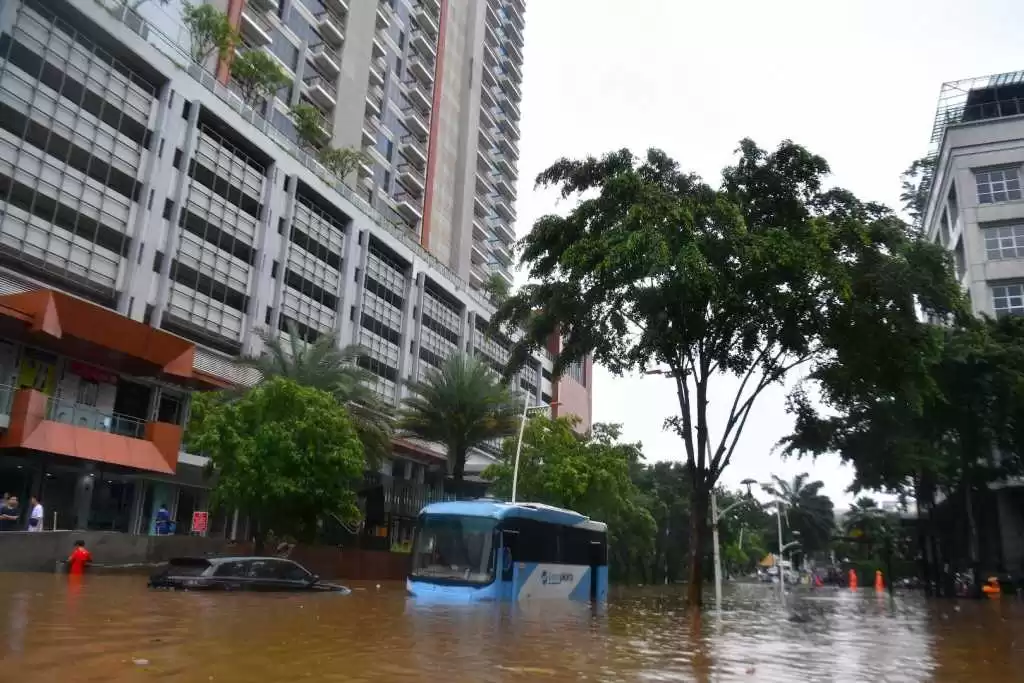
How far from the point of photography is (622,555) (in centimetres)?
6212

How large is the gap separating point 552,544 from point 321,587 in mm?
6649

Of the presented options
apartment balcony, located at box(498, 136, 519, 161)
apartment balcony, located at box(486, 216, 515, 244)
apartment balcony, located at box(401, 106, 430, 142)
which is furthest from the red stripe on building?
apartment balcony, located at box(498, 136, 519, 161)

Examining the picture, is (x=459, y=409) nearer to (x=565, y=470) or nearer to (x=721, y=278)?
(x=565, y=470)

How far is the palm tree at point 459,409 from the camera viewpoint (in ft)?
127

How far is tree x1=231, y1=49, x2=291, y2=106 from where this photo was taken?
43.2 meters

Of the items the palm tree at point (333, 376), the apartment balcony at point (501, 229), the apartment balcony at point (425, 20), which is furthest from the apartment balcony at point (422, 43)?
the palm tree at point (333, 376)

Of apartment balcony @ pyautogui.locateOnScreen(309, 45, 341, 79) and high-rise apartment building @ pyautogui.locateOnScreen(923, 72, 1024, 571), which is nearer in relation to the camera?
high-rise apartment building @ pyautogui.locateOnScreen(923, 72, 1024, 571)

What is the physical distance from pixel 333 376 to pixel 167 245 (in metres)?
10.6

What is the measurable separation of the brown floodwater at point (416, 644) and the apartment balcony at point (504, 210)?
71.5 metres

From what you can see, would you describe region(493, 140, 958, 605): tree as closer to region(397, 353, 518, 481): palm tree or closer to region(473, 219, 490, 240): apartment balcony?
region(397, 353, 518, 481): palm tree

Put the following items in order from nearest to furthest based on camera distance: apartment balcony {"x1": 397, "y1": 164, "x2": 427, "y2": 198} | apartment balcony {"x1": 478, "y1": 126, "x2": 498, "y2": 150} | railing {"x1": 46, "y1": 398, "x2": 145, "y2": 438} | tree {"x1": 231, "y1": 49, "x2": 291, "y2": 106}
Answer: railing {"x1": 46, "y1": 398, "x2": 145, "y2": 438} < tree {"x1": 231, "y1": 49, "x2": 291, "y2": 106} < apartment balcony {"x1": 397, "y1": 164, "x2": 427, "y2": 198} < apartment balcony {"x1": 478, "y1": 126, "x2": 498, "y2": 150}

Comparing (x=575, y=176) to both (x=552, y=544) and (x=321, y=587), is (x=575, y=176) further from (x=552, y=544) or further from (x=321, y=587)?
(x=321, y=587)

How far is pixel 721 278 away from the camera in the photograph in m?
20.2

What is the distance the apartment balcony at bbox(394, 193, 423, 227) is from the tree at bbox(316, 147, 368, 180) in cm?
1319
